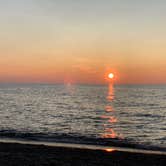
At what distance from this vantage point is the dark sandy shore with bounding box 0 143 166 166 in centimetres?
1694

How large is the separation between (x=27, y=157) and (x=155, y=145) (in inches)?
493

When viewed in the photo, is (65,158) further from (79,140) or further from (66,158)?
(79,140)

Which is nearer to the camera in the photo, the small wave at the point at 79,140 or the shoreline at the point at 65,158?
the shoreline at the point at 65,158

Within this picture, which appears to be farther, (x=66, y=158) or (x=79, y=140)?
(x=79, y=140)

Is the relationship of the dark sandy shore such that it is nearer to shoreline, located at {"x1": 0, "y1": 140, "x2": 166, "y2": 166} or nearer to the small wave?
shoreline, located at {"x1": 0, "y1": 140, "x2": 166, "y2": 166}

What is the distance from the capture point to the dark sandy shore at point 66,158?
16.9 meters

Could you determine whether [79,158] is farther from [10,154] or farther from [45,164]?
[10,154]

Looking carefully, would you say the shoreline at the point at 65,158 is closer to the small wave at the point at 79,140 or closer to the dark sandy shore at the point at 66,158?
the dark sandy shore at the point at 66,158

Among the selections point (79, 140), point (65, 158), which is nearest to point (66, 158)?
point (65, 158)

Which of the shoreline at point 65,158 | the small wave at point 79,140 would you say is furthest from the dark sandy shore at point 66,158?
the small wave at point 79,140

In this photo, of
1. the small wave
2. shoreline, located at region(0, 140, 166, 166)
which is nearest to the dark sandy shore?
shoreline, located at region(0, 140, 166, 166)

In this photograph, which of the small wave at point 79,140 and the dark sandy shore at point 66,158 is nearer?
the dark sandy shore at point 66,158

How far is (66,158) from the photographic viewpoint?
60.7 ft

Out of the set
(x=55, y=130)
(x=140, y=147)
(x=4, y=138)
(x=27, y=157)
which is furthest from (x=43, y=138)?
(x=27, y=157)
